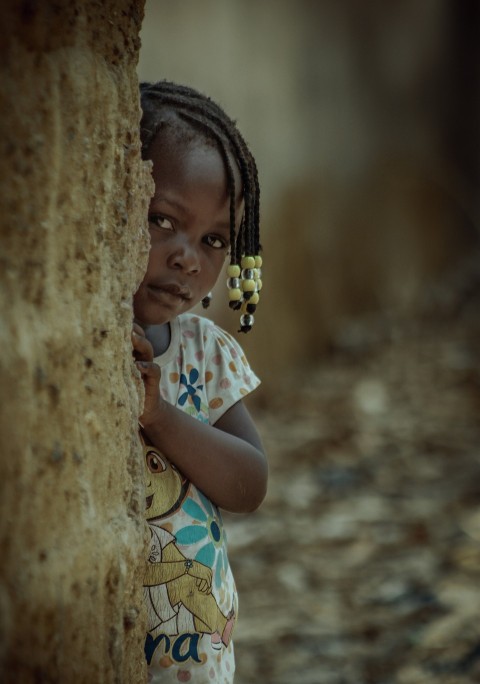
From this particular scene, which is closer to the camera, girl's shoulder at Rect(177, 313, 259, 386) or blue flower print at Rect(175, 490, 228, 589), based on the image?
blue flower print at Rect(175, 490, 228, 589)

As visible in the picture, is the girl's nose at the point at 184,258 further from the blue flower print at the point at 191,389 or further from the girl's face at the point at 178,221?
the blue flower print at the point at 191,389

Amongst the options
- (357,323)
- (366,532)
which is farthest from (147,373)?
(357,323)

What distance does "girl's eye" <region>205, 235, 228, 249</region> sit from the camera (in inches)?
75.4

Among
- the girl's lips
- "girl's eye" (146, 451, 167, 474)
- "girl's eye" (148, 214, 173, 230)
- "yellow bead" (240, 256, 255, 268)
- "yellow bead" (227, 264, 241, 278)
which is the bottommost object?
"girl's eye" (146, 451, 167, 474)

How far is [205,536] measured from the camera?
1.82 meters

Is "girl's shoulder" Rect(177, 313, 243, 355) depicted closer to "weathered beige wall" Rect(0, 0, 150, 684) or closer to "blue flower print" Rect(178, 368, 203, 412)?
"blue flower print" Rect(178, 368, 203, 412)

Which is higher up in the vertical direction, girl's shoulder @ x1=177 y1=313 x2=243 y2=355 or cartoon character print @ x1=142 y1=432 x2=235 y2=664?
girl's shoulder @ x1=177 y1=313 x2=243 y2=355

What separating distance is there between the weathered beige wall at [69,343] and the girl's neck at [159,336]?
0.30 meters

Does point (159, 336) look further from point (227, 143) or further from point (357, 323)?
point (357, 323)

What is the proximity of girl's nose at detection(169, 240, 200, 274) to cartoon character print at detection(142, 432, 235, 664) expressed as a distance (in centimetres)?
33

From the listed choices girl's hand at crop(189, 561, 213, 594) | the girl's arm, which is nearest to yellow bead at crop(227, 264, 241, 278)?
the girl's arm

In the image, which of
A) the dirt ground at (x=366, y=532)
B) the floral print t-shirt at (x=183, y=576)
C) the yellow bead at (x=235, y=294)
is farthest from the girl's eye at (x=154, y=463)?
the dirt ground at (x=366, y=532)

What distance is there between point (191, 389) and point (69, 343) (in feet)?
1.78

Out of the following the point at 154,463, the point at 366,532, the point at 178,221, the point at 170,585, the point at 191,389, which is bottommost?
the point at 366,532
